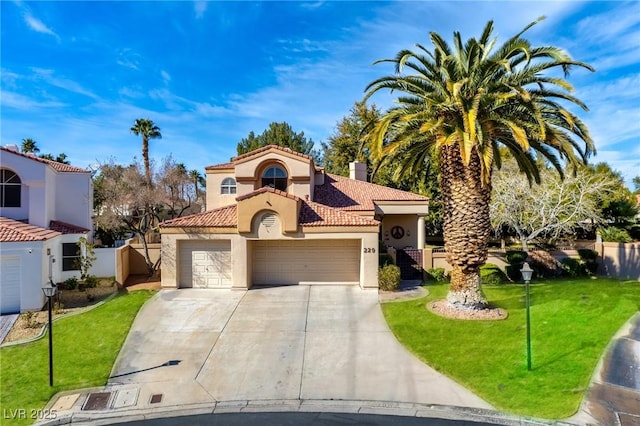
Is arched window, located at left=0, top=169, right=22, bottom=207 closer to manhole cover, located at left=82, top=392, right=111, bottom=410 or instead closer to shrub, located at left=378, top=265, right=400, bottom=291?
manhole cover, located at left=82, top=392, right=111, bottom=410

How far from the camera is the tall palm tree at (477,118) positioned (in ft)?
46.1

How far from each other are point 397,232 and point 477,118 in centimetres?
1667

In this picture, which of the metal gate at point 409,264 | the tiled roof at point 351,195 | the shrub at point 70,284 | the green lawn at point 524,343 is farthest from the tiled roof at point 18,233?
the metal gate at point 409,264

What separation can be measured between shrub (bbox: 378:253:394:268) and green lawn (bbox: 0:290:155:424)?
479 inches

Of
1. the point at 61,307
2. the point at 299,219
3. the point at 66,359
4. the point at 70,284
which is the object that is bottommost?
the point at 66,359

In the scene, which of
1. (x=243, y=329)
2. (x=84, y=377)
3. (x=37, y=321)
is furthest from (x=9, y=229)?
(x=243, y=329)

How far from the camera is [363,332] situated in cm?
1442

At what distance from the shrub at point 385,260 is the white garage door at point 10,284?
17.1 metres

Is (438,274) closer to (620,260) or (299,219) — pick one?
(299,219)

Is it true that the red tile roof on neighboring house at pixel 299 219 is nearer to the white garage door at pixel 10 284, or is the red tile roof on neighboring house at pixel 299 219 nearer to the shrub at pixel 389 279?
the shrub at pixel 389 279

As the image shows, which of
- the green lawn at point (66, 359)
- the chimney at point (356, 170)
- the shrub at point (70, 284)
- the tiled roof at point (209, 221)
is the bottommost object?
the green lawn at point (66, 359)

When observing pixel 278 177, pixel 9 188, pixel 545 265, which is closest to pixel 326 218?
pixel 278 177

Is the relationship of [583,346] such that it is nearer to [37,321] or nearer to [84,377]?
[84,377]

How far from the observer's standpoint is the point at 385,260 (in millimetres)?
21078
